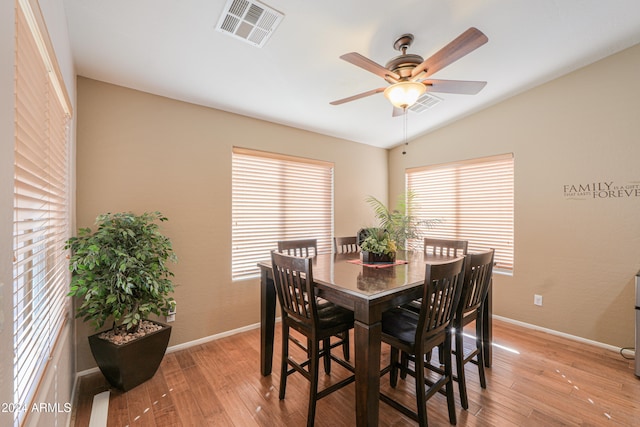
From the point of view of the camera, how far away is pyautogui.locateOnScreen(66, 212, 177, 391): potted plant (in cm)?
199

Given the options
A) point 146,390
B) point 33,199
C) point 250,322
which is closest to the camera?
point 33,199

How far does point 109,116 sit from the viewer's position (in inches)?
95.6

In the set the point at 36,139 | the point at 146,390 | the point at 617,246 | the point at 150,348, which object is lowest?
the point at 146,390

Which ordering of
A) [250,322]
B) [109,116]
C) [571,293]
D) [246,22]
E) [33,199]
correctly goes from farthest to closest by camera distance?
[250,322], [571,293], [109,116], [246,22], [33,199]

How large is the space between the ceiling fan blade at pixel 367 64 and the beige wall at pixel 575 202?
1824 mm

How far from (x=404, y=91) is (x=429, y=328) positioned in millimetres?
1562

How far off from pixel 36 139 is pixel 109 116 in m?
1.43

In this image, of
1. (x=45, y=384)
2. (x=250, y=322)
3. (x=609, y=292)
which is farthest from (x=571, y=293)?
(x=45, y=384)

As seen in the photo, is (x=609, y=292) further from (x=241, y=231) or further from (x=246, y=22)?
(x=246, y=22)

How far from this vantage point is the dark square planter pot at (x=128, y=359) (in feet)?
6.72

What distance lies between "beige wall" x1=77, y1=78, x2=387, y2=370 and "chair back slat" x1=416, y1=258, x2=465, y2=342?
2171 mm

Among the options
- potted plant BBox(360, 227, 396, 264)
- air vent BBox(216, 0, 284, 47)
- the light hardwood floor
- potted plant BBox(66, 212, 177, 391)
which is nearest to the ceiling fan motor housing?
air vent BBox(216, 0, 284, 47)

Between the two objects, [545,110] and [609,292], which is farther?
[545,110]

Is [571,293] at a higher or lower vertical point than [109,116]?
lower
